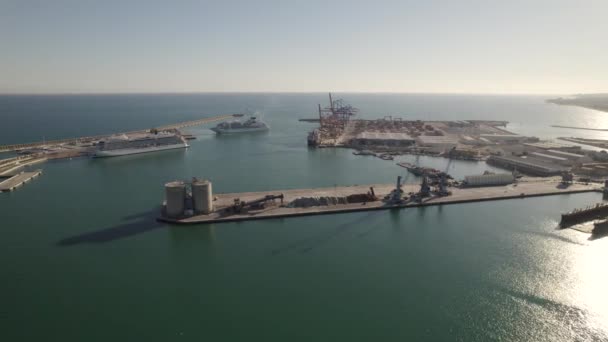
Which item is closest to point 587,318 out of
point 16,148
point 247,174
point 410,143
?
point 247,174

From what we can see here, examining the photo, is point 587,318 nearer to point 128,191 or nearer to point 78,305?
point 78,305

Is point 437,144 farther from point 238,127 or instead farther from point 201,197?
point 201,197

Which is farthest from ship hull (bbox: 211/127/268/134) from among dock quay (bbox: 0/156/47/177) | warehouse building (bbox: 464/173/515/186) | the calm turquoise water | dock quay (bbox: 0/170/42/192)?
warehouse building (bbox: 464/173/515/186)

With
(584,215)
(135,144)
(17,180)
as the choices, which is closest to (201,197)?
(17,180)

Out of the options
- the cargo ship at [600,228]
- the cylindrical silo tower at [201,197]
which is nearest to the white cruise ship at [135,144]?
the cylindrical silo tower at [201,197]

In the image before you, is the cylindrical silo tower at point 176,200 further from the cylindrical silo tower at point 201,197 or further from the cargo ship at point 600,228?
the cargo ship at point 600,228

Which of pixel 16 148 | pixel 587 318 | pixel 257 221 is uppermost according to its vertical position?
pixel 16 148

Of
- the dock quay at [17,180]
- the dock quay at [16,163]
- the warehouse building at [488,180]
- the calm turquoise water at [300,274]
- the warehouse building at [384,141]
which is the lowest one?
the calm turquoise water at [300,274]
